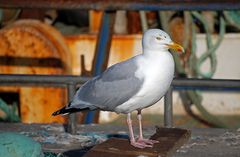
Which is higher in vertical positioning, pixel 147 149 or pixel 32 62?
pixel 32 62

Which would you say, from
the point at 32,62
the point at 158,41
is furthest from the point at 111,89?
the point at 32,62

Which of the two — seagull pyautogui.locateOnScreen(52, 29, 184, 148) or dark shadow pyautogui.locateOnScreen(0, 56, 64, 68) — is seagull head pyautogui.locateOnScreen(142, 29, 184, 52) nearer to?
seagull pyautogui.locateOnScreen(52, 29, 184, 148)

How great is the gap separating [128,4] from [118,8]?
0.29 ft

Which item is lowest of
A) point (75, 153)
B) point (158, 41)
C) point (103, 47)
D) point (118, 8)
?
point (75, 153)

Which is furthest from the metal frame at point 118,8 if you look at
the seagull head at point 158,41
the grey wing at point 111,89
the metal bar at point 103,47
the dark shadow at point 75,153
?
the seagull head at point 158,41

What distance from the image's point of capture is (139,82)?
9.84 ft

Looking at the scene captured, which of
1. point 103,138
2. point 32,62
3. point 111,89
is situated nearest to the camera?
point 111,89

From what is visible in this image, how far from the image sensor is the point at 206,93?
6.06 meters

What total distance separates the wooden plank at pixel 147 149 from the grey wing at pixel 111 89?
18 centimetres

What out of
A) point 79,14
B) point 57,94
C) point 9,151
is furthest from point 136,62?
point 79,14

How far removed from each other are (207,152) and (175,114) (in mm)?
2525

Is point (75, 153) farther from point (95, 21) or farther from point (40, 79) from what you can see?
point (95, 21)

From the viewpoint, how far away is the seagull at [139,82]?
298cm

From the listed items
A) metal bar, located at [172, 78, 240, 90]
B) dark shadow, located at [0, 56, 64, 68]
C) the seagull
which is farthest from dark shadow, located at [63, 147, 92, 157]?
dark shadow, located at [0, 56, 64, 68]
